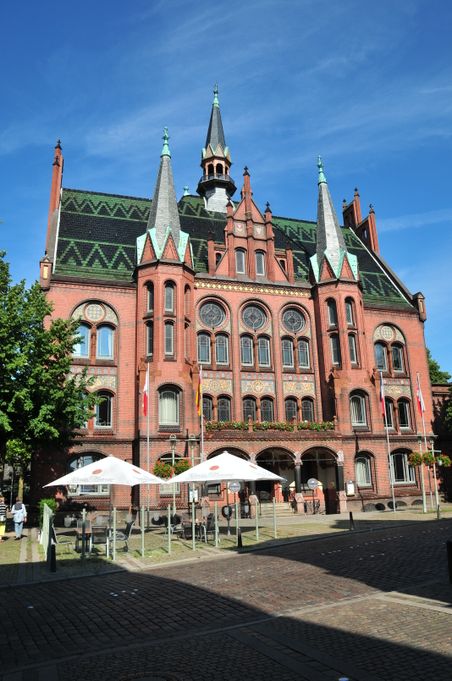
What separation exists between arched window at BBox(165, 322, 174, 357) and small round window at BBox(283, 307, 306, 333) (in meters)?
9.12

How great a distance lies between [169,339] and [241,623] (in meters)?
25.6

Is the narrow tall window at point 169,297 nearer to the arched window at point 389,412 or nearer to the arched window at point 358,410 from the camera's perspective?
the arched window at point 358,410

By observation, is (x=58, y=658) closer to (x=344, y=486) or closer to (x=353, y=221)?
(x=344, y=486)

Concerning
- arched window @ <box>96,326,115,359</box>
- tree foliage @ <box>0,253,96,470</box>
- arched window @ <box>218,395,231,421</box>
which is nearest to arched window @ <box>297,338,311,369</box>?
arched window @ <box>218,395,231,421</box>

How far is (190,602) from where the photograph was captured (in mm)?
11273

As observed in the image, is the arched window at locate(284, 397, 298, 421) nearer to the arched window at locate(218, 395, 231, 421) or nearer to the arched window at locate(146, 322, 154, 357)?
the arched window at locate(218, 395, 231, 421)

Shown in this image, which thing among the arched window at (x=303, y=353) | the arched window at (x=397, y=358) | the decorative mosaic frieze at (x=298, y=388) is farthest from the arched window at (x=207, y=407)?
the arched window at (x=397, y=358)

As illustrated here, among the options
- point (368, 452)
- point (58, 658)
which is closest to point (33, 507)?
point (368, 452)

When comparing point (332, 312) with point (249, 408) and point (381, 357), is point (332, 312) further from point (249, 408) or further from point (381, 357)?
point (249, 408)

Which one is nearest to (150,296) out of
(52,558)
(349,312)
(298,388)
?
(298,388)

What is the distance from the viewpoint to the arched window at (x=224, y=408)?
36.3 metres

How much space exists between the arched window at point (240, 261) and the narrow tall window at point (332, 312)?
6.58 meters

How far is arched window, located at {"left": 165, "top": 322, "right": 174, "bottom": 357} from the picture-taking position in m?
34.1

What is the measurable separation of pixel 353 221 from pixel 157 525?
3406 centimetres
